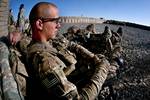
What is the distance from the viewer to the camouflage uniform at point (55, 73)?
309 cm

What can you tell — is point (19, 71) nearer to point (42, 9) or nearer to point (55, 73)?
point (55, 73)

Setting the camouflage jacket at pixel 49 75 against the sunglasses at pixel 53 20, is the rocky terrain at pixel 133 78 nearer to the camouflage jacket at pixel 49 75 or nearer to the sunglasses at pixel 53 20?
the sunglasses at pixel 53 20

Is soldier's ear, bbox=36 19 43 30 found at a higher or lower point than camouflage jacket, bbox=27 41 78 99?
higher

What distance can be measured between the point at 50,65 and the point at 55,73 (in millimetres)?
92

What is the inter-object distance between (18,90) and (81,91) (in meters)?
0.63

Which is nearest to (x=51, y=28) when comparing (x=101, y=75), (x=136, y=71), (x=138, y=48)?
(x=101, y=75)

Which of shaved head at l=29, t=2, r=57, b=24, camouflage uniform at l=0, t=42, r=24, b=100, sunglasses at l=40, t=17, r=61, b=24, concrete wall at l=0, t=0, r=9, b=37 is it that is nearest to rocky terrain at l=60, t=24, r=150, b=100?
concrete wall at l=0, t=0, r=9, b=37

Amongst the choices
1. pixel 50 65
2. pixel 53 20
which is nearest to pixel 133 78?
pixel 53 20

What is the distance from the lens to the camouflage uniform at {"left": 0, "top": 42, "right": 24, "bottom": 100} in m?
2.92

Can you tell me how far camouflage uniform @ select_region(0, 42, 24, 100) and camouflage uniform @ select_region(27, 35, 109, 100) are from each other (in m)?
0.27

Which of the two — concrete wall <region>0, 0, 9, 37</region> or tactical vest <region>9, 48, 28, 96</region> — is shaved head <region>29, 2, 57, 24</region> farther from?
concrete wall <region>0, 0, 9, 37</region>

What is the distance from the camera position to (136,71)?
13.7 metres

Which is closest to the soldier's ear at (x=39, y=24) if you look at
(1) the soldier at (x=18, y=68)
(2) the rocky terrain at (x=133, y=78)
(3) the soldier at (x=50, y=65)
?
(3) the soldier at (x=50, y=65)

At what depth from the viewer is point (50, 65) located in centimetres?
311
